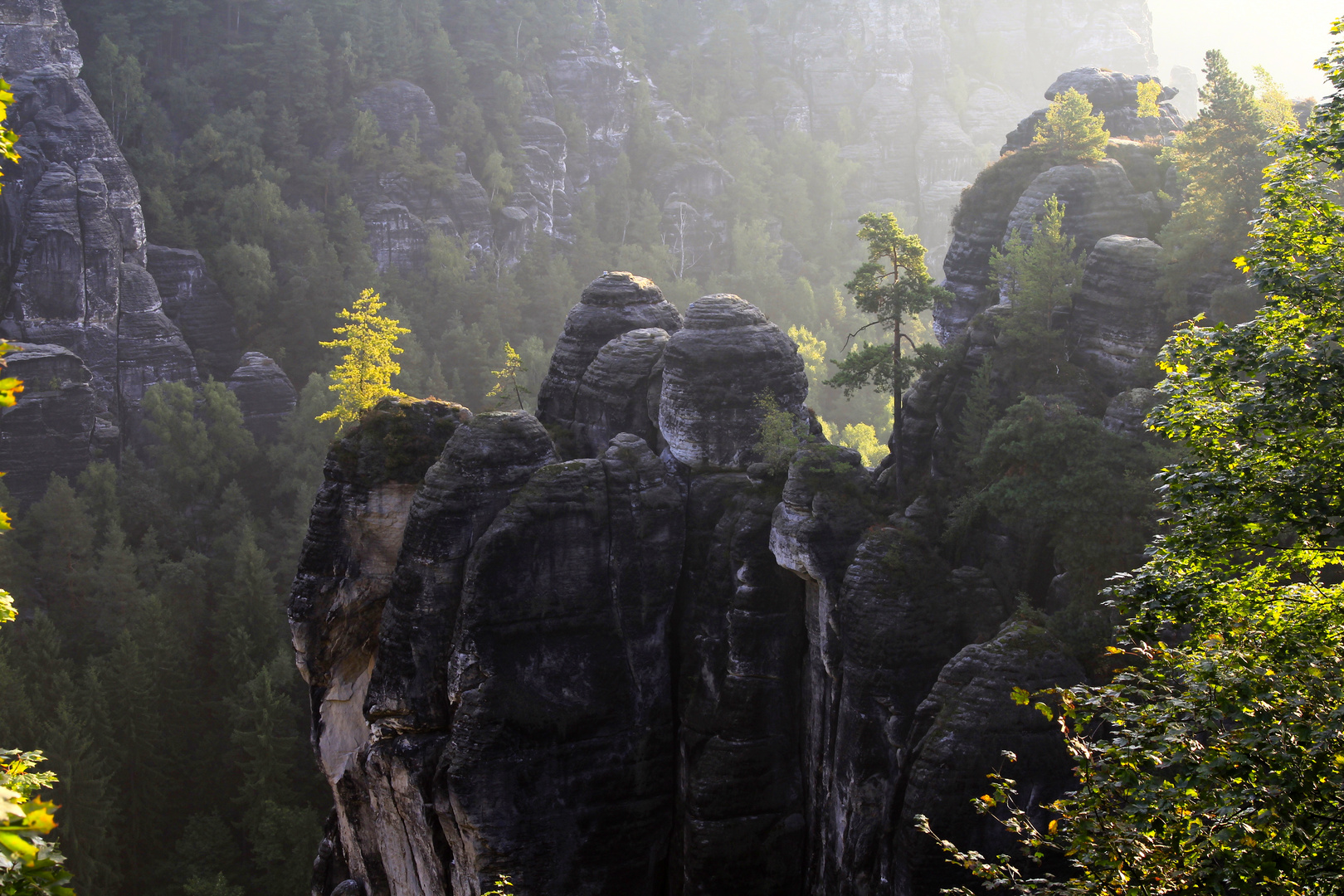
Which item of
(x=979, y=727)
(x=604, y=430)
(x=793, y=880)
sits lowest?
(x=793, y=880)

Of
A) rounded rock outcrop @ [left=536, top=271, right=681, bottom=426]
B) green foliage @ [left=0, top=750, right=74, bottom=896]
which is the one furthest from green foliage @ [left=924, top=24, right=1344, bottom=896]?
rounded rock outcrop @ [left=536, top=271, right=681, bottom=426]

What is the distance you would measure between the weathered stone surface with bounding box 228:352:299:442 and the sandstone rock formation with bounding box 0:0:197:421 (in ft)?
19.8

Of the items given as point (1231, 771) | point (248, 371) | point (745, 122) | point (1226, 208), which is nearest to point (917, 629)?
→ point (1231, 771)

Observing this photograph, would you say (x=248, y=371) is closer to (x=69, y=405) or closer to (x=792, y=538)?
(x=69, y=405)

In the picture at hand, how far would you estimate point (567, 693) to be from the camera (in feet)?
82.6

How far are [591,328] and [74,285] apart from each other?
5063 cm

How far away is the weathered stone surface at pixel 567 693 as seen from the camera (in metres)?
24.4

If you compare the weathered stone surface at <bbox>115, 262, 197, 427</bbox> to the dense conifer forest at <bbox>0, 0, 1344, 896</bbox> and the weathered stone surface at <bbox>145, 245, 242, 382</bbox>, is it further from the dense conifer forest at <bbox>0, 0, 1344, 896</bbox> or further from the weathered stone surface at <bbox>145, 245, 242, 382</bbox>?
the dense conifer forest at <bbox>0, 0, 1344, 896</bbox>

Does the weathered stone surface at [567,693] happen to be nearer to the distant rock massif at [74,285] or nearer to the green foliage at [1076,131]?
the green foliage at [1076,131]

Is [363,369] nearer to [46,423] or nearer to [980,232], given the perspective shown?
[980,232]

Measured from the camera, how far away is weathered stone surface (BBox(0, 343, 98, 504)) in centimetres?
6050

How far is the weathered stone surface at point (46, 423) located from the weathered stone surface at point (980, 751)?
60.8 meters

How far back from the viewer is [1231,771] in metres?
9.80

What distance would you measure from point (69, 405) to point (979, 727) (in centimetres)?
6464
